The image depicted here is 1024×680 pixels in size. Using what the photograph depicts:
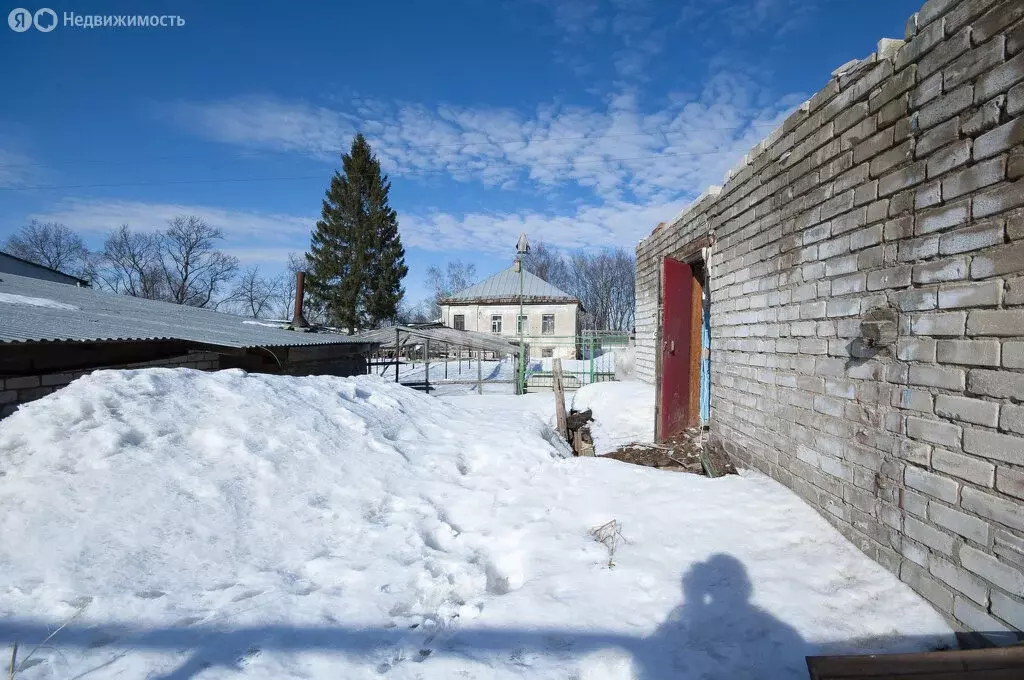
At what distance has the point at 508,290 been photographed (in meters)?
33.4

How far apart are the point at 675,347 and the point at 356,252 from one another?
81.1ft

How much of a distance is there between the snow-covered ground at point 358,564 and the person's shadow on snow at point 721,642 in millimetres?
10

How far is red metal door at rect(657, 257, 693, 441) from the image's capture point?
6652 millimetres

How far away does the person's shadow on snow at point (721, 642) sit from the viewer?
213cm

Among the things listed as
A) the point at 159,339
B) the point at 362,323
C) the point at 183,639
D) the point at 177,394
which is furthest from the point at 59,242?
the point at 183,639

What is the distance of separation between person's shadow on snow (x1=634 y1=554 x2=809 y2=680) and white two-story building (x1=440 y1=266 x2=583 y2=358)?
27.9m

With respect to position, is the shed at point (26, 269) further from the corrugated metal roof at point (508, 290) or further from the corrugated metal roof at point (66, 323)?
the corrugated metal roof at point (508, 290)

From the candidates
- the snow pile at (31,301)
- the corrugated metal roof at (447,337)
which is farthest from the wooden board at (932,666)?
the corrugated metal roof at (447,337)

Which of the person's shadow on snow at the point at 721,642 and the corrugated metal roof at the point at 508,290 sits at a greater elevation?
the corrugated metal roof at the point at 508,290

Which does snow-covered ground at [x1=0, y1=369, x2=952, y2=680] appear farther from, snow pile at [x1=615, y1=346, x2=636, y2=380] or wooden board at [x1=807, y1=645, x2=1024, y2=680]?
snow pile at [x1=615, y1=346, x2=636, y2=380]

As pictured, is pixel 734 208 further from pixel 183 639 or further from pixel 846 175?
pixel 183 639

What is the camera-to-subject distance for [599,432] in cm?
805

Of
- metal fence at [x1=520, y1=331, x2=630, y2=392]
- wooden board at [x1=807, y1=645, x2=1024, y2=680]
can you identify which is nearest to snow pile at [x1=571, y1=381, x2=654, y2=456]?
metal fence at [x1=520, y1=331, x2=630, y2=392]

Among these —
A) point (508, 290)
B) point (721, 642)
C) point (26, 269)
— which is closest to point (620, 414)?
point (721, 642)
